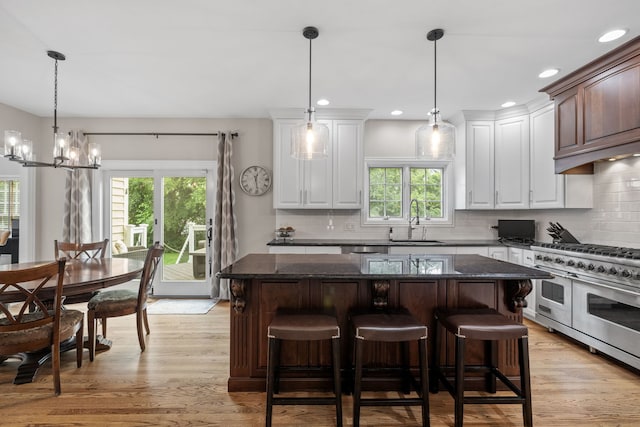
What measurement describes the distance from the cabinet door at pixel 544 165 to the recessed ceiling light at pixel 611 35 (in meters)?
1.20

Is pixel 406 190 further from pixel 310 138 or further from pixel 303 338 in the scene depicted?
pixel 303 338

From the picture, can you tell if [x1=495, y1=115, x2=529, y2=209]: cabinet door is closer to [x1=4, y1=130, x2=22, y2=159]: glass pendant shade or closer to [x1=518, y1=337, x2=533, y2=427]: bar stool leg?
[x1=518, y1=337, x2=533, y2=427]: bar stool leg

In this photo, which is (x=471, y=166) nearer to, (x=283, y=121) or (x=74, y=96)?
(x=283, y=121)

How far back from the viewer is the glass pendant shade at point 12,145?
2.53 meters

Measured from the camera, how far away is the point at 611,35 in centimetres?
252

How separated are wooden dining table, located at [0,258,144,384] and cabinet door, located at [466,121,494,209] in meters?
4.18

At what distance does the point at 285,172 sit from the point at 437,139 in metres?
2.37

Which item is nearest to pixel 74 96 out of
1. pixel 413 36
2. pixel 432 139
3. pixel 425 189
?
pixel 413 36

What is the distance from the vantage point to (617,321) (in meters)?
2.66

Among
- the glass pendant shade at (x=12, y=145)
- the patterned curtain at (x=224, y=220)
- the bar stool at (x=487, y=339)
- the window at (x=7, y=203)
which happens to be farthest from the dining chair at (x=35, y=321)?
the window at (x=7, y=203)

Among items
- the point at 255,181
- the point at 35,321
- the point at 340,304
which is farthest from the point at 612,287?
the point at 35,321

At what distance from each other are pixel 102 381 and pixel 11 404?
1.66 feet

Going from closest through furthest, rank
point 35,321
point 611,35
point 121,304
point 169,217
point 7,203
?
point 35,321, point 611,35, point 121,304, point 169,217, point 7,203

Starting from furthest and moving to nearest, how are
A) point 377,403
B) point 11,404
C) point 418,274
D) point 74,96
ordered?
1. point 74,96
2. point 11,404
3. point 418,274
4. point 377,403
